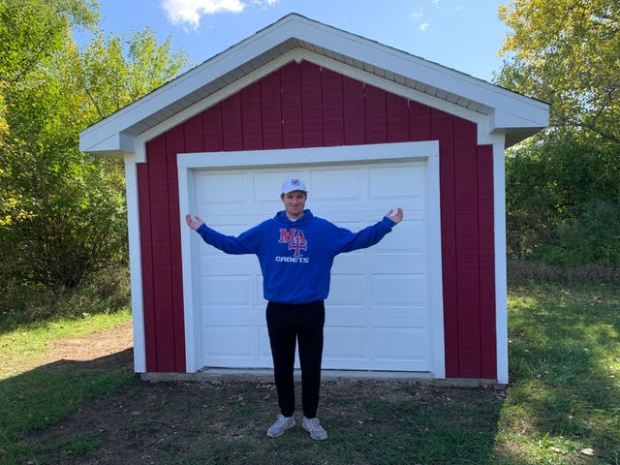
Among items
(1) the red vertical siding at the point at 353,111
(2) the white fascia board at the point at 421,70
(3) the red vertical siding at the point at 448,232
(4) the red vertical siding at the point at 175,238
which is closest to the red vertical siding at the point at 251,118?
(4) the red vertical siding at the point at 175,238

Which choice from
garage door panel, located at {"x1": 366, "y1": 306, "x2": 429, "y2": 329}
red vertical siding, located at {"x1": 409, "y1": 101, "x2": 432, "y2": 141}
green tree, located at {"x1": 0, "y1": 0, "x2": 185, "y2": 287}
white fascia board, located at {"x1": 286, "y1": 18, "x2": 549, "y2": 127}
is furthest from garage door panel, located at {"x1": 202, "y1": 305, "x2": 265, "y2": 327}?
green tree, located at {"x1": 0, "y1": 0, "x2": 185, "y2": 287}

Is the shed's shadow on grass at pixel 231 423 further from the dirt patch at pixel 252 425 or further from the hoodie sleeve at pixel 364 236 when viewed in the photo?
the hoodie sleeve at pixel 364 236

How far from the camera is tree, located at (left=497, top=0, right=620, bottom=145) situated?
477 inches

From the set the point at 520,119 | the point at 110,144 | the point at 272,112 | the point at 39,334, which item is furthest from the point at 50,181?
the point at 520,119

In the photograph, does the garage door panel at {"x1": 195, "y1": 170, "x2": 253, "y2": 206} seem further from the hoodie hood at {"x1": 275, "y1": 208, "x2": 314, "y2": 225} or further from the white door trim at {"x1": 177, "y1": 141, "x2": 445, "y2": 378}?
the hoodie hood at {"x1": 275, "y1": 208, "x2": 314, "y2": 225}

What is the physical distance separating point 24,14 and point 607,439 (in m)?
12.6

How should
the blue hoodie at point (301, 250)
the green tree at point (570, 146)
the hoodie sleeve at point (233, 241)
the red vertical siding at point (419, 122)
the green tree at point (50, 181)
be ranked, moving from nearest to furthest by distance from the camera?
1. the blue hoodie at point (301, 250)
2. the hoodie sleeve at point (233, 241)
3. the red vertical siding at point (419, 122)
4. the green tree at point (50, 181)
5. the green tree at point (570, 146)

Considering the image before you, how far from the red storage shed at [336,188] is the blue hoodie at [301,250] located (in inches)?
59.8

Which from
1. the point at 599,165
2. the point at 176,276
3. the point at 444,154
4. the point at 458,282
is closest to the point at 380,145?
the point at 444,154

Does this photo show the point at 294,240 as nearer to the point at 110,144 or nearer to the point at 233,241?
the point at 233,241

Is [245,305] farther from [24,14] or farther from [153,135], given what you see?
[24,14]

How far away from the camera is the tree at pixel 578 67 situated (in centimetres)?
1212

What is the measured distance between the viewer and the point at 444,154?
503cm

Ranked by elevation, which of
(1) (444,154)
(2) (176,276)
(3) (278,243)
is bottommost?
(2) (176,276)
